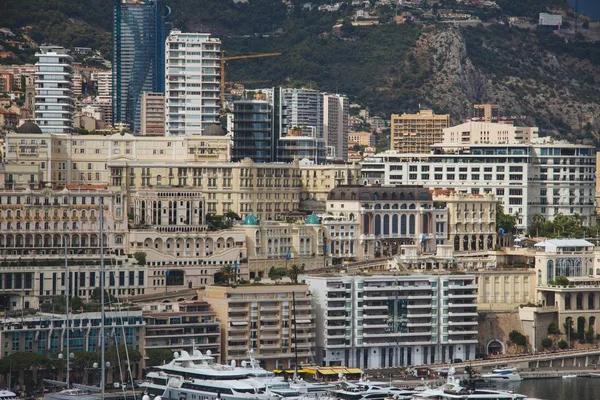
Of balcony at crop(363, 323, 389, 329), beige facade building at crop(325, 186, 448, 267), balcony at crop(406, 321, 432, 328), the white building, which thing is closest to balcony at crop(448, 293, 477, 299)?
the white building

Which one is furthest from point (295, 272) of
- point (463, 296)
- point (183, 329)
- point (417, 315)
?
point (183, 329)

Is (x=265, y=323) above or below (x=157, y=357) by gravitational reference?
above

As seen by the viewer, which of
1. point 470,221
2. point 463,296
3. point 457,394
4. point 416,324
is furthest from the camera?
point 470,221

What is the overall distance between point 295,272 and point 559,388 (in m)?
23.5

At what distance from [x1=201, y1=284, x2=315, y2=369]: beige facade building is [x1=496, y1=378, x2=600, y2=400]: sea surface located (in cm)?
1467

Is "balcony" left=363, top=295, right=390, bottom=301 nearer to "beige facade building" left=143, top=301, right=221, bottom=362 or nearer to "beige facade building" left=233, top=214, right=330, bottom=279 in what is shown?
"beige facade building" left=143, top=301, right=221, bottom=362

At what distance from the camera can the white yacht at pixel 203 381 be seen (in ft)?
434

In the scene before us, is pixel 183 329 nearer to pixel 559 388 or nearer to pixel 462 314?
pixel 462 314

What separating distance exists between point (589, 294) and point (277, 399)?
154 feet

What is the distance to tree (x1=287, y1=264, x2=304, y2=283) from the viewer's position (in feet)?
533

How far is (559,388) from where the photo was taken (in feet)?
506

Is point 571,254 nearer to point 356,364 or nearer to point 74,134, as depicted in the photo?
point 356,364

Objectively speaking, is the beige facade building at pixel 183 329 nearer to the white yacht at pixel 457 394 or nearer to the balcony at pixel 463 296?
the white yacht at pixel 457 394

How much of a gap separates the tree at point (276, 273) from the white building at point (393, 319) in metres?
7.14
